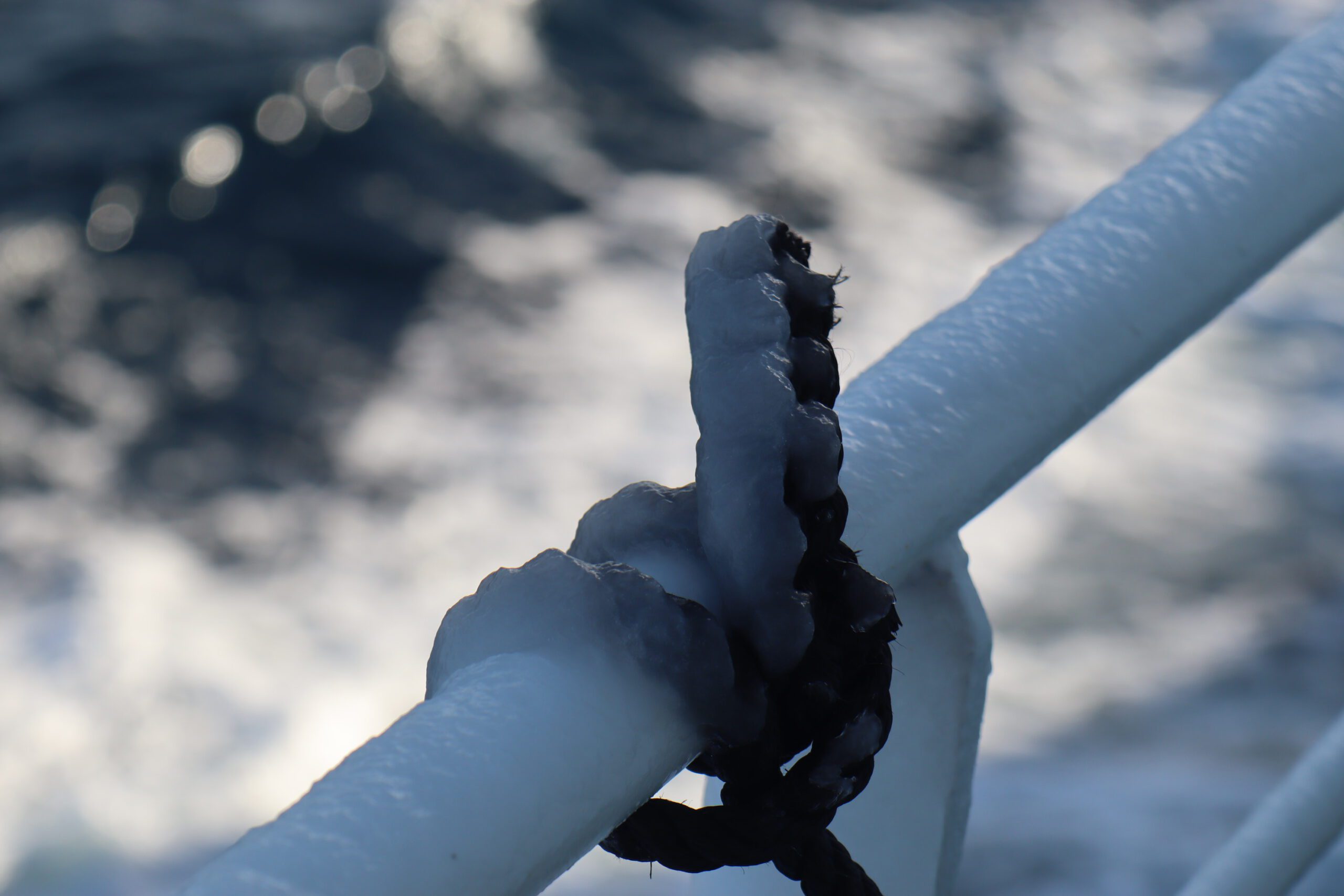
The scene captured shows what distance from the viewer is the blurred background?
257 cm

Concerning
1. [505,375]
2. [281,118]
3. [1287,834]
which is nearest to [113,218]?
[281,118]

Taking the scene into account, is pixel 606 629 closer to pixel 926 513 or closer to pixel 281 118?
pixel 926 513

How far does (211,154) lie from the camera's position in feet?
12.4

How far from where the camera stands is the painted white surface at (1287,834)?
766mm

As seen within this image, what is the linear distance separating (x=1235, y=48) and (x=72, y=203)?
157 inches

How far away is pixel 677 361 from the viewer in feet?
11.4

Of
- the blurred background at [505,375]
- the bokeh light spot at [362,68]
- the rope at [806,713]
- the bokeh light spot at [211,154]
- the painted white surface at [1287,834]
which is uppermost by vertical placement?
the bokeh light spot at [362,68]

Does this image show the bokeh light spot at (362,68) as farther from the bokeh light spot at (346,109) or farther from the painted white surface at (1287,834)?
the painted white surface at (1287,834)

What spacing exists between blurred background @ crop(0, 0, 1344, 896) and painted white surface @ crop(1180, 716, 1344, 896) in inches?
59.4

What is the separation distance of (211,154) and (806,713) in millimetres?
3810

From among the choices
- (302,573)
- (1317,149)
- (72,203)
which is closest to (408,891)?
(1317,149)

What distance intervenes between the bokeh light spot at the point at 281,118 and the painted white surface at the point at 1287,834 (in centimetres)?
360

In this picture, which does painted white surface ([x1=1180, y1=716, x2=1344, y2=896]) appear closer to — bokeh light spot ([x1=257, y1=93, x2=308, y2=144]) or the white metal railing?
the white metal railing

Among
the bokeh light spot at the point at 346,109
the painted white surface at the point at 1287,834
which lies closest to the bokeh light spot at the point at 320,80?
the bokeh light spot at the point at 346,109
